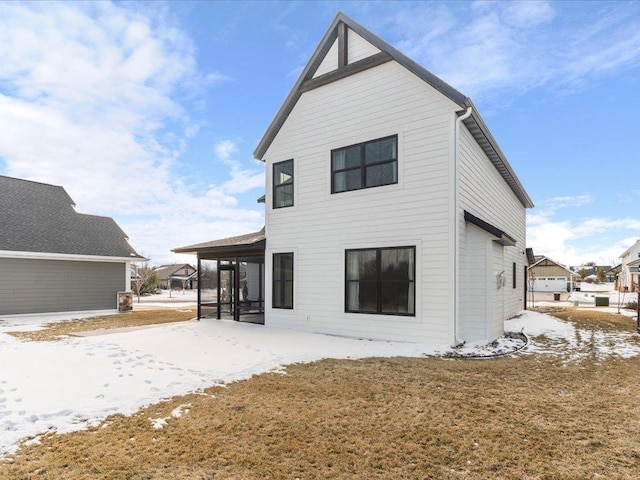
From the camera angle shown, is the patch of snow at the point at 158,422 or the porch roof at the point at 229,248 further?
the porch roof at the point at 229,248

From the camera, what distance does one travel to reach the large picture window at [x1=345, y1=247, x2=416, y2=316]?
9.06 metres

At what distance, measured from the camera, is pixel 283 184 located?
11766mm

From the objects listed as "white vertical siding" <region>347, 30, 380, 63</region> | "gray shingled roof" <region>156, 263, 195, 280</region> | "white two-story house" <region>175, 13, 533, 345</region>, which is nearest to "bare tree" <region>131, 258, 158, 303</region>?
"gray shingled roof" <region>156, 263, 195, 280</region>

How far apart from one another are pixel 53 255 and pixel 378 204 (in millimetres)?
15380

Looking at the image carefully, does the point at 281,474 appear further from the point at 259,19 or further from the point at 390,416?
the point at 259,19

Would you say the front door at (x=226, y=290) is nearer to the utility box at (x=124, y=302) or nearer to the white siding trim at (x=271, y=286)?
the white siding trim at (x=271, y=286)

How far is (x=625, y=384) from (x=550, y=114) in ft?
47.3

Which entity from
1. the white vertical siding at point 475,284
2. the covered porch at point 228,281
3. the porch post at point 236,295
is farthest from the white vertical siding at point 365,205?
the covered porch at point 228,281

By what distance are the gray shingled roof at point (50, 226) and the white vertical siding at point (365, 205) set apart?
38.6 feet

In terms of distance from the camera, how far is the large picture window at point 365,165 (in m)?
9.51

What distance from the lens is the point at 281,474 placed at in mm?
2971

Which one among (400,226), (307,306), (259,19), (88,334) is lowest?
(88,334)

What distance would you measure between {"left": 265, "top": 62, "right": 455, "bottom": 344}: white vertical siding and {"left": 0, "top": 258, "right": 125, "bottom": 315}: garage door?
454 inches

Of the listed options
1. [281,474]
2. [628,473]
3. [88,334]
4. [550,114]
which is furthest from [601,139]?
[88,334]
